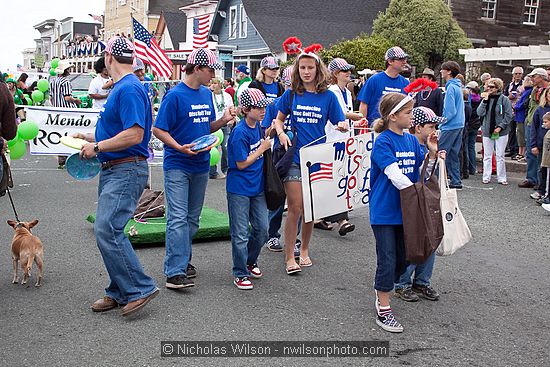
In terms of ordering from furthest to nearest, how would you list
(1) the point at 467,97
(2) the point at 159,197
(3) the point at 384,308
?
(1) the point at 467,97 < (2) the point at 159,197 < (3) the point at 384,308

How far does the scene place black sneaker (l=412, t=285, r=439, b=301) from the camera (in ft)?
18.1

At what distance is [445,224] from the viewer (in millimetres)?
5070

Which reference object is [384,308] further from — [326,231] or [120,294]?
[326,231]

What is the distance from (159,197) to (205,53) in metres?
2.92

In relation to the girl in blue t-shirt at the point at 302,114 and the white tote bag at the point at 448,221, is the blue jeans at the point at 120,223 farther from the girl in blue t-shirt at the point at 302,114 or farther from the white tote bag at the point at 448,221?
the white tote bag at the point at 448,221

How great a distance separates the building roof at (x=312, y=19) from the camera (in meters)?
35.0

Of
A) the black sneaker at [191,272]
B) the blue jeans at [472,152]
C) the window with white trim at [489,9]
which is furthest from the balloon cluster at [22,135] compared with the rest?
the window with white trim at [489,9]

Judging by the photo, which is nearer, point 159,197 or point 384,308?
point 384,308

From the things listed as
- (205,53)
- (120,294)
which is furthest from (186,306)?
(205,53)

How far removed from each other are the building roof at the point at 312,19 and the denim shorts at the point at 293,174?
28204mm

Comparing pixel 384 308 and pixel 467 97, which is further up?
pixel 467 97

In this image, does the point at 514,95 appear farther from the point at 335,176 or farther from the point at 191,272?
the point at 191,272

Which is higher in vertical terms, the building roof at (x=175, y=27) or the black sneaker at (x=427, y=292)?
the building roof at (x=175, y=27)

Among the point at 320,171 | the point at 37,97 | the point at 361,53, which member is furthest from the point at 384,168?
the point at 361,53
